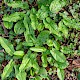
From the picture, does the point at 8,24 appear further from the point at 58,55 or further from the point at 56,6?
the point at 58,55

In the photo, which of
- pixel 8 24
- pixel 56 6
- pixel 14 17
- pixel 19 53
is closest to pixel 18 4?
pixel 14 17

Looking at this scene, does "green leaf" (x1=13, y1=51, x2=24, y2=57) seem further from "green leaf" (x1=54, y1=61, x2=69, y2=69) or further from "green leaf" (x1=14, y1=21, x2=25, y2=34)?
"green leaf" (x1=54, y1=61, x2=69, y2=69)

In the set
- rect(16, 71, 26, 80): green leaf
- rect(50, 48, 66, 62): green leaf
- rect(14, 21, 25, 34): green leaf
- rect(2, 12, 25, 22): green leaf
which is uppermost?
rect(2, 12, 25, 22): green leaf

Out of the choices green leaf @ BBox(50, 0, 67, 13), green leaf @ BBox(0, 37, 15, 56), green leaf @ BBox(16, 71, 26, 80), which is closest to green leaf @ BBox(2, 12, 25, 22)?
green leaf @ BBox(0, 37, 15, 56)

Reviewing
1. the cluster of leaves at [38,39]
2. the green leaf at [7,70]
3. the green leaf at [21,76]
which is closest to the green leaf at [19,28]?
the cluster of leaves at [38,39]

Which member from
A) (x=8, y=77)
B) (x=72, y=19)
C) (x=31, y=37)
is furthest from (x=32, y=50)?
(x=72, y=19)

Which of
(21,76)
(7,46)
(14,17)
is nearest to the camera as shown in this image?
(21,76)
